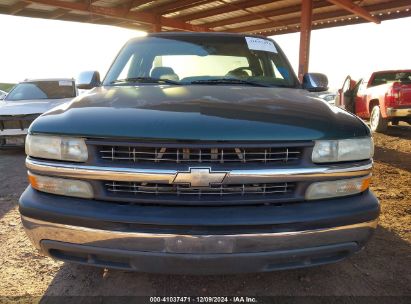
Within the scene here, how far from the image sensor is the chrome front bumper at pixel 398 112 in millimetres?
9146

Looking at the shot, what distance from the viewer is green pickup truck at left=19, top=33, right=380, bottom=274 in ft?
6.23

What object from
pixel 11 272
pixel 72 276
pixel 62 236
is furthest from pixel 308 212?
pixel 11 272

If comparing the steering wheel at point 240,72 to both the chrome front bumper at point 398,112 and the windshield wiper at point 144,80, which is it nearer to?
the windshield wiper at point 144,80

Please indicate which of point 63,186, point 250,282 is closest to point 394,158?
point 250,282

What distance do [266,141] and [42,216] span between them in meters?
1.24

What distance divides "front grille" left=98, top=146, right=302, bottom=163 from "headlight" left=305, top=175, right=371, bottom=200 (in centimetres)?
19

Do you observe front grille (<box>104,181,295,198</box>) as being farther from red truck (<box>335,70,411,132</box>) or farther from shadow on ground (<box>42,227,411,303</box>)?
red truck (<box>335,70,411,132</box>)

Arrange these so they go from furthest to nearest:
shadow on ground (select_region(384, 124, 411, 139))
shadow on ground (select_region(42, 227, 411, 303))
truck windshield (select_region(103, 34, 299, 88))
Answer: shadow on ground (select_region(384, 124, 411, 139)) < truck windshield (select_region(103, 34, 299, 88)) < shadow on ground (select_region(42, 227, 411, 303))

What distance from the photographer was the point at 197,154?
6.40 ft

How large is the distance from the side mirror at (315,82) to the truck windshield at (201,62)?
141 millimetres

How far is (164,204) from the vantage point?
1974 mm

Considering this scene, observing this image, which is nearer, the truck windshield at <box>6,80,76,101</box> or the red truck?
the truck windshield at <box>6,80,76,101</box>

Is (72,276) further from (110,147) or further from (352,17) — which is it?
(352,17)

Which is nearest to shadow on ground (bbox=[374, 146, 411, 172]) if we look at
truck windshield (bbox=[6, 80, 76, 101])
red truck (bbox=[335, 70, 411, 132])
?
red truck (bbox=[335, 70, 411, 132])
